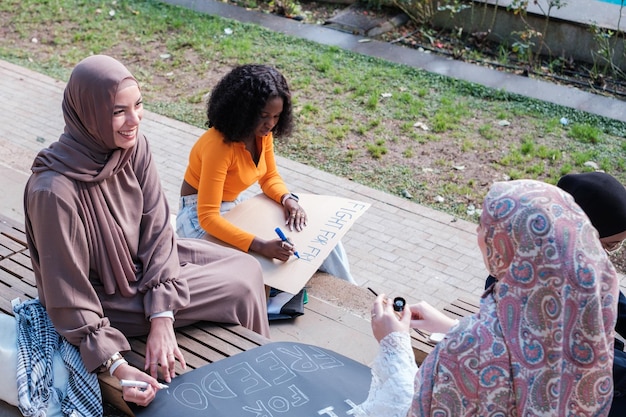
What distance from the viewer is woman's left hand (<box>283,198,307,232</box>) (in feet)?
14.3

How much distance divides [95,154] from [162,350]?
83cm

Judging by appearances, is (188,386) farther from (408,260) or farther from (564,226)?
(408,260)

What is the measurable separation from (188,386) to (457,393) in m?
1.25

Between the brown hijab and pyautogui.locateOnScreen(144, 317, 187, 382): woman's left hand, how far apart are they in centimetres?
22

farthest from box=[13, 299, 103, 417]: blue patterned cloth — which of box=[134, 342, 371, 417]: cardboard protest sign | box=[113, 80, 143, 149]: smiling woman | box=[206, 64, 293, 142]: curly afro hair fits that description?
box=[206, 64, 293, 142]: curly afro hair

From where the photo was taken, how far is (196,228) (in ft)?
14.2

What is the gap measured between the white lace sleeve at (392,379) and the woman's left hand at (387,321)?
0.02 metres

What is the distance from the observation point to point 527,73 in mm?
8234

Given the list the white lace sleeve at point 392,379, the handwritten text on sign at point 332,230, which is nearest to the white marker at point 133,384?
the white lace sleeve at point 392,379

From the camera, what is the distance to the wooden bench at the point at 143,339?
304 cm

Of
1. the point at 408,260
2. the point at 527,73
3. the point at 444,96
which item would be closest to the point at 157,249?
the point at 408,260

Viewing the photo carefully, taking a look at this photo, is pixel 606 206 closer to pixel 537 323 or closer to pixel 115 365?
pixel 537 323

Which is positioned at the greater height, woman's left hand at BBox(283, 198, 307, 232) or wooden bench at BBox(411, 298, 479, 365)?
woman's left hand at BBox(283, 198, 307, 232)

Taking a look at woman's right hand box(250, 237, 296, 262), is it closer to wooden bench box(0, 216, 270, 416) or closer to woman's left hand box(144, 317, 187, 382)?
wooden bench box(0, 216, 270, 416)
